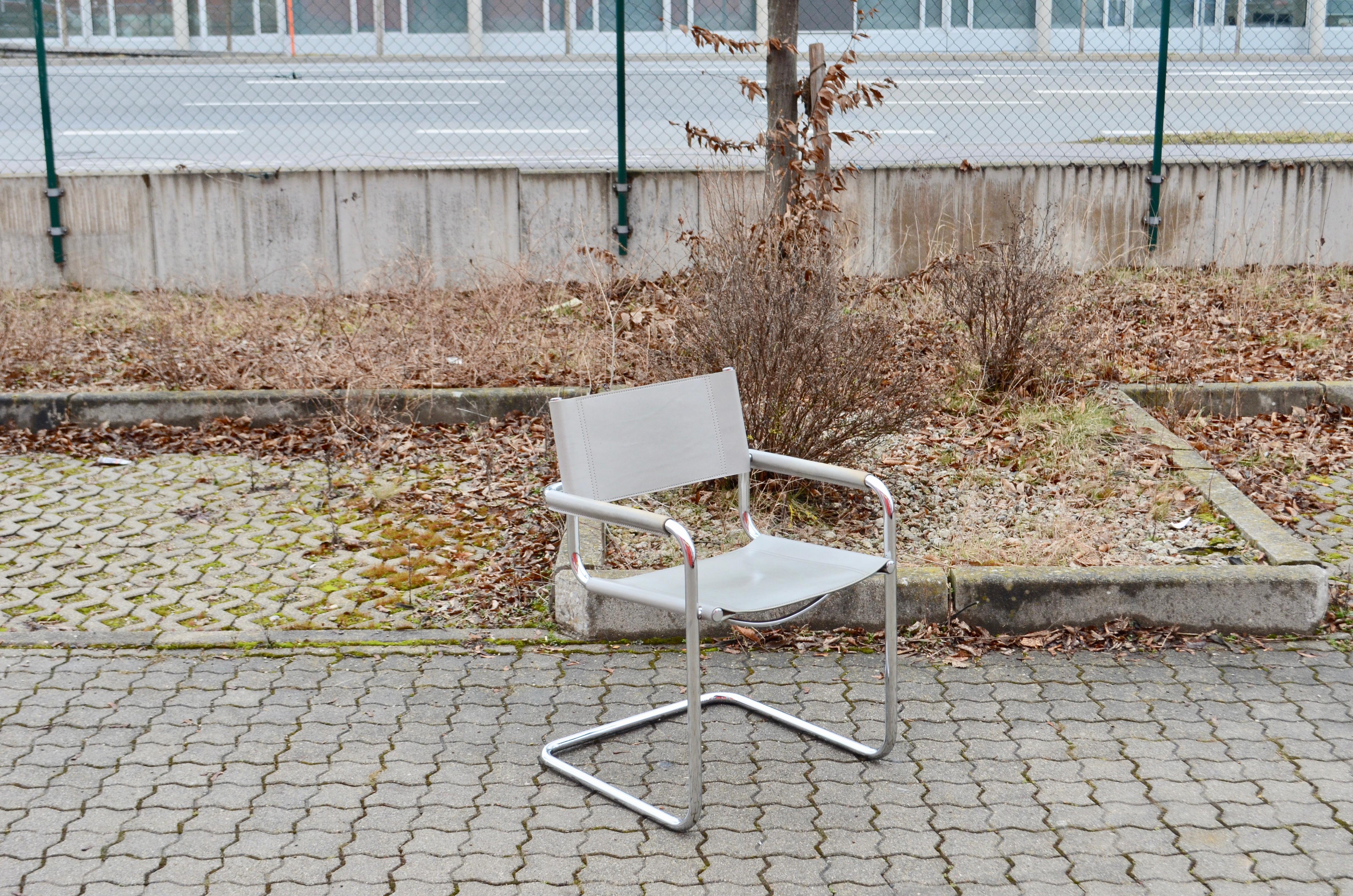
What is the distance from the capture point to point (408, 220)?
9.48 m

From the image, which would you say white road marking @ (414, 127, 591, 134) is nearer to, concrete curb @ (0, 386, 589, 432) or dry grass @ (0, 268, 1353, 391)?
dry grass @ (0, 268, 1353, 391)

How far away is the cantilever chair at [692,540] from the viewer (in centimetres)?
350

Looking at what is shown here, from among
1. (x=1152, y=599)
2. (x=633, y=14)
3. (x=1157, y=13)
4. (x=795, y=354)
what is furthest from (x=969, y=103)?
(x=1152, y=599)

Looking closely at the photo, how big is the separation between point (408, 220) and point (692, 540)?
242 inches

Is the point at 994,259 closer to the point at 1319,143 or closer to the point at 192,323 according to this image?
the point at 192,323

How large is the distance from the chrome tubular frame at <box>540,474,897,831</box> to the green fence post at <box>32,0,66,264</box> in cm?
693

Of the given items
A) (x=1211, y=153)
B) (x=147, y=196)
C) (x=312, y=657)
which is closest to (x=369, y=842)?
(x=312, y=657)

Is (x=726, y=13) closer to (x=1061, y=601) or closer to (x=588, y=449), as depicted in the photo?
(x=1061, y=601)

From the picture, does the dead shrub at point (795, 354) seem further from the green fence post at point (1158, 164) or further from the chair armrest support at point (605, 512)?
the green fence post at point (1158, 164)

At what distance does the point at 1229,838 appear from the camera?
343 cm

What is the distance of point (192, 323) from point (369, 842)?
5257mm

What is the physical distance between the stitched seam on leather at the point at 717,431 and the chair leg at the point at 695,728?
23.6 inches

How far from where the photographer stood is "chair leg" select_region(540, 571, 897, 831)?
11.4 ft

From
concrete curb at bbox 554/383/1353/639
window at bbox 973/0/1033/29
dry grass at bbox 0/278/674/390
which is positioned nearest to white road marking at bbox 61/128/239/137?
dry grass at bbox 0/278/674/390
